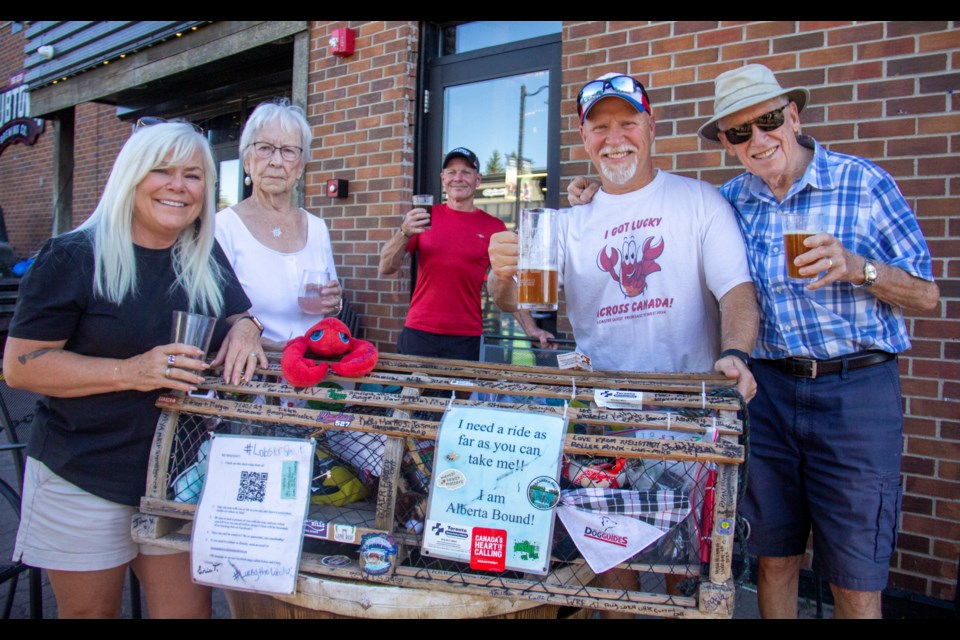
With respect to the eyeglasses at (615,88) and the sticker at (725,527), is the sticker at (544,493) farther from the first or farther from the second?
the eyeglasses at (615,88)

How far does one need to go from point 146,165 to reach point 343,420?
1000 millimetres

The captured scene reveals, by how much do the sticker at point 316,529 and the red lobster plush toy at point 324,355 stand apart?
35 cm

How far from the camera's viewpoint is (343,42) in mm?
4555

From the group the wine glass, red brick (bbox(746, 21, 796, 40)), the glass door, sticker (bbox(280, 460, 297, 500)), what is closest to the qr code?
sticker (bbox(280, 460, 297, 500))

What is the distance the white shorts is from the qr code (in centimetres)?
53

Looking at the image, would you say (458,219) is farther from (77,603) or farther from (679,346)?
(77,603)

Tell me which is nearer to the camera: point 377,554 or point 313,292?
point 377,554

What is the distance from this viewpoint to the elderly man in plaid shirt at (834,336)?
1949 mm

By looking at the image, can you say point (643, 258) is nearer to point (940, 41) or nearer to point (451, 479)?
point (451, 479)

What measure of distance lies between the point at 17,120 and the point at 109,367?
10165mm

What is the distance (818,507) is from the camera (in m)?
2.05

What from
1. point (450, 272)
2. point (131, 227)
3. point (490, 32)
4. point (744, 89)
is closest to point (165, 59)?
point (490, 32)

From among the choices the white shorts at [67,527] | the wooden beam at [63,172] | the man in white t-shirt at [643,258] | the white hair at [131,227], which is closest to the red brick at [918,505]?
the man in white t-shirt at [643,258]

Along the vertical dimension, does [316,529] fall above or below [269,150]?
below
